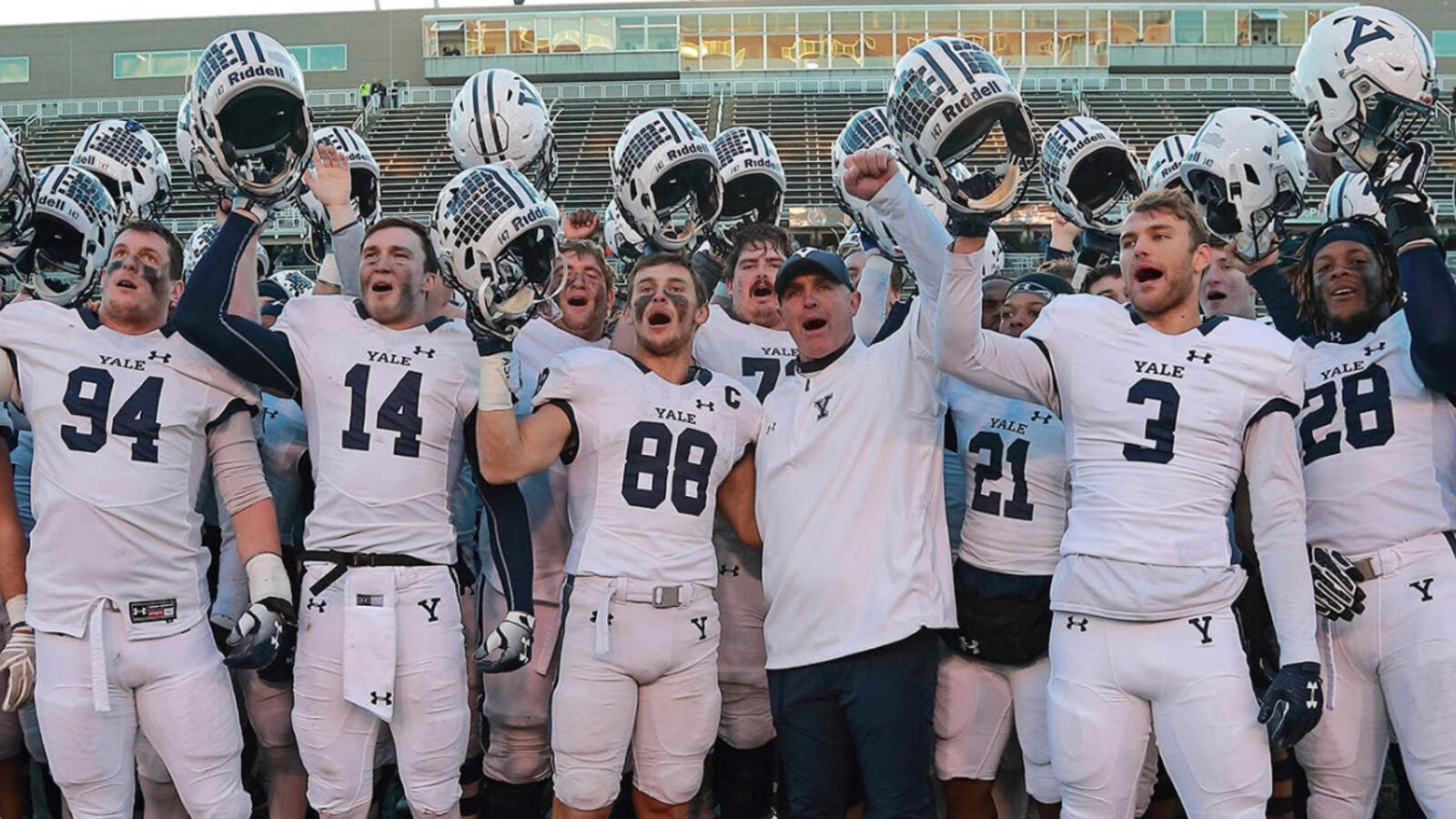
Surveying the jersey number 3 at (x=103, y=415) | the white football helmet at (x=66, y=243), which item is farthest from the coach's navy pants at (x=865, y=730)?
the white football helmet at (x=66, y=243)

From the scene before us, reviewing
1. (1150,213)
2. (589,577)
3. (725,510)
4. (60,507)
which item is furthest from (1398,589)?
(60,507)

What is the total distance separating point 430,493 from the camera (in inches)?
169

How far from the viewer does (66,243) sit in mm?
4914

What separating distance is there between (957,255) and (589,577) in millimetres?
1510

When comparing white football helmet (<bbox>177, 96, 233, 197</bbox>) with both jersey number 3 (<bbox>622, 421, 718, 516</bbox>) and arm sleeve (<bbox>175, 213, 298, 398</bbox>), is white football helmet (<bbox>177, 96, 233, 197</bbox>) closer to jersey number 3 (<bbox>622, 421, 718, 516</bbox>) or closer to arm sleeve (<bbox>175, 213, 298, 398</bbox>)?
arm sleeve (<bbox>175, 213, 298, 398</bbox>)

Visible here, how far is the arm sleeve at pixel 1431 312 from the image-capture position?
3.89m

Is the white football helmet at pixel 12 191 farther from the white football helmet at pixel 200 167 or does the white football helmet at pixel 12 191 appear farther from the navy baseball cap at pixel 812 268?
the navy baseball cap at pixel 812 268

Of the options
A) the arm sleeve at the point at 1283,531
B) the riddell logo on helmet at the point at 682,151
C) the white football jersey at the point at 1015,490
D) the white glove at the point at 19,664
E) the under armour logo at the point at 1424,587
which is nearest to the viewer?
the arm sleeve at the point at 1283,531

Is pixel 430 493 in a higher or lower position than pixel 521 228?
lower

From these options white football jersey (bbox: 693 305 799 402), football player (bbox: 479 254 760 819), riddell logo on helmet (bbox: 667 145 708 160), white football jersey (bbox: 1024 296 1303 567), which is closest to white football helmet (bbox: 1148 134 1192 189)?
white football jersey (bbox: 693 305 799 402)

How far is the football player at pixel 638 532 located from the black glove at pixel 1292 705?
1645mm

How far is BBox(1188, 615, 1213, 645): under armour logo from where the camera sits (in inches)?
144

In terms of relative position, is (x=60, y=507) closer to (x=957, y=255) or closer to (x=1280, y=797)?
(x=957, y=255)

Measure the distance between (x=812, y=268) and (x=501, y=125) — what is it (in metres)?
2.01
